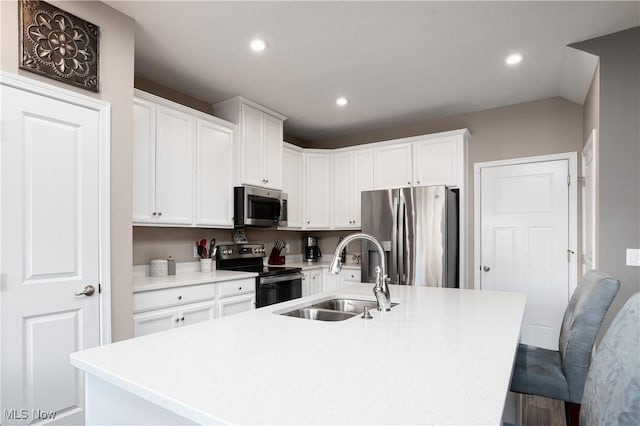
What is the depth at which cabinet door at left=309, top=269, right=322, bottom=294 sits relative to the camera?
409 centimetres

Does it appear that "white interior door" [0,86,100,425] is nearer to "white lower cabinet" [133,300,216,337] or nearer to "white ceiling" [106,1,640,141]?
"white lower cabinet" [133,300,216,337]

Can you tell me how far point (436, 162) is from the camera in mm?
3877

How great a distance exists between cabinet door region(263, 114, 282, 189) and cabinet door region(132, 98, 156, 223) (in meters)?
1.24

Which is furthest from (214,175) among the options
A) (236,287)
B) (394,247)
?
(394,247)

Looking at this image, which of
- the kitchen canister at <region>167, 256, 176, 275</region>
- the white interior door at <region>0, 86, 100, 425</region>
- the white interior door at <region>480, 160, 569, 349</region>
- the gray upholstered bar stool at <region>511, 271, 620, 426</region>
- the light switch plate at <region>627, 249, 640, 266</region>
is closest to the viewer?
the gray upholstered bar stool at <region>511, 271, 620, 426</region>

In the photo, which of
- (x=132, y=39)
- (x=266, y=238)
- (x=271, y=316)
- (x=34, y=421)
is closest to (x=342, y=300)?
(x=271, y=316)

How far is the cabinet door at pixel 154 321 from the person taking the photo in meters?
2.33

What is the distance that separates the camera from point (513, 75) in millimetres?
3057

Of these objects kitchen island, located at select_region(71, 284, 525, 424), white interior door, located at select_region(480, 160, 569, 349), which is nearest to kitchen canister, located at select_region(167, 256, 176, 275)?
kitchen island, located at select_region(71, 284, 525, 424)

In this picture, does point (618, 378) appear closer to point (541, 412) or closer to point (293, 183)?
point (541, 412)

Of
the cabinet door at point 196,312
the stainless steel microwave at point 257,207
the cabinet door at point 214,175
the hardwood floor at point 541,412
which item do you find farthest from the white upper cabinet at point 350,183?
the hardwood floor at point 541,412

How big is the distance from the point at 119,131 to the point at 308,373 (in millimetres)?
1973

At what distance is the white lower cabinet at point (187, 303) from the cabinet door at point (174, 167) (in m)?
0.61

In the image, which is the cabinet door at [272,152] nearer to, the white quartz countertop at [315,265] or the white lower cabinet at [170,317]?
the white quartz countertop at [315,265]
